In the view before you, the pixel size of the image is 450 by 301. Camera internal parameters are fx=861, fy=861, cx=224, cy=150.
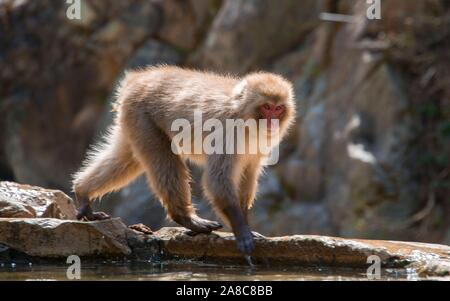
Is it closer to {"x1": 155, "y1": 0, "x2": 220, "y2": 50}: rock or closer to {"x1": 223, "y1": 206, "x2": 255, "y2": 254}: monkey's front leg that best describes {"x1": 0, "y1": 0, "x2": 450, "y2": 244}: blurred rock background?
{"x1": 155, "y1": 0, "x2": 220, "y2": 50}: rock

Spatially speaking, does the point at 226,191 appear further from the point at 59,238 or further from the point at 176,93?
the point at 59,238

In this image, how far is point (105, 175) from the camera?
24.2ft

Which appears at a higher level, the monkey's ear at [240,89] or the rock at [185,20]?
the rock at [185,20]

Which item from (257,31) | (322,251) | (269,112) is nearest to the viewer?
(322,251)

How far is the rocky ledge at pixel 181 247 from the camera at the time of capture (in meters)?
6.08

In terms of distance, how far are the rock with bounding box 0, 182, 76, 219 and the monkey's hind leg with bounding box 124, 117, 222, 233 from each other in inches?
34.0

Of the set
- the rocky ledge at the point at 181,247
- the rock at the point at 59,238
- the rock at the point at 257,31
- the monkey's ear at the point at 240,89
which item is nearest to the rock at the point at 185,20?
the rock at the point at 257,31

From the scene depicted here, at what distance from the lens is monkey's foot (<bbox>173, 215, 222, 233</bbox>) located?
6609mm

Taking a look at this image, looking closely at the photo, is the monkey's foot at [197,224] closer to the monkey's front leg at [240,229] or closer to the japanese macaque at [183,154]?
the japanese macaque at [183,154]

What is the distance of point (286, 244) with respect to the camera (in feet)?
20.4

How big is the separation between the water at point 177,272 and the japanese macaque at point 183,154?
32 cm

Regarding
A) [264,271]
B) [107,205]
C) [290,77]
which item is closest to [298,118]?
[290,77]

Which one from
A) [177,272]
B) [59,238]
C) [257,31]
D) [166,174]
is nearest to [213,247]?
[177,272]

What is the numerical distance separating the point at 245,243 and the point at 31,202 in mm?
1957
